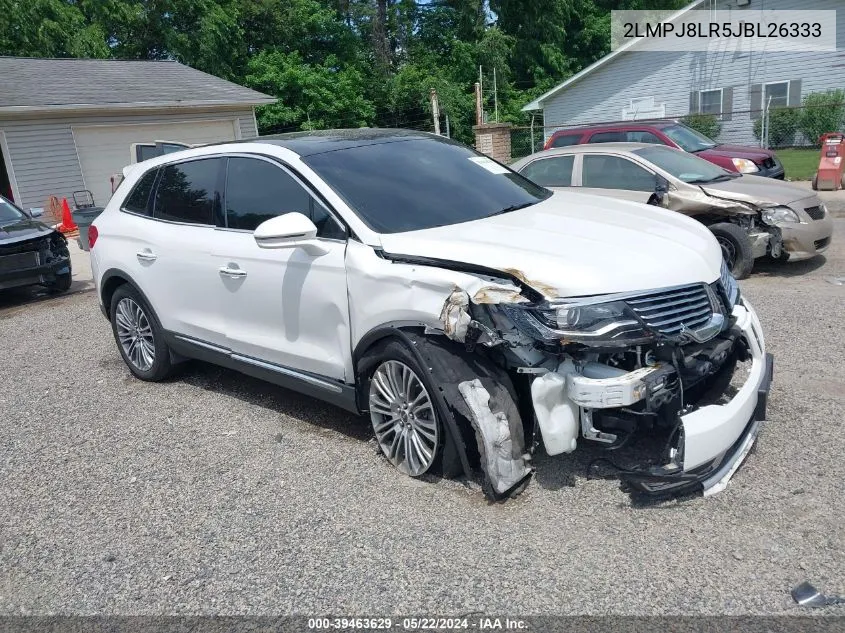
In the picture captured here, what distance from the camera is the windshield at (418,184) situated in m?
4.13

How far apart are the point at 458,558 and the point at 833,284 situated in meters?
5.79

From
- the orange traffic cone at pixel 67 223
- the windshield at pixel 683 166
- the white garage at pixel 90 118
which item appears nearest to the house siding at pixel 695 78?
the white garage at pixel 90 118

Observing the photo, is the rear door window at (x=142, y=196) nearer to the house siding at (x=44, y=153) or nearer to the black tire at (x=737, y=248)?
the black tire at (x=737, y=248)

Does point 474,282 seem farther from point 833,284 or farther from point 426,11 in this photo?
point 426,11

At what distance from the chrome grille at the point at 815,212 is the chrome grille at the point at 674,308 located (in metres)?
4.86

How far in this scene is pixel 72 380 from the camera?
6.19 meters

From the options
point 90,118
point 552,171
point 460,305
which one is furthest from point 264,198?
point 90,118

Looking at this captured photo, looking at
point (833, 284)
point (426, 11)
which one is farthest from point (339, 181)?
point (426, 11)

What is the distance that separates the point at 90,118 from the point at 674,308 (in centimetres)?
1868

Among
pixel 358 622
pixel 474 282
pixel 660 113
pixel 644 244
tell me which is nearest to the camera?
pixel 358 622

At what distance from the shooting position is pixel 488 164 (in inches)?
200

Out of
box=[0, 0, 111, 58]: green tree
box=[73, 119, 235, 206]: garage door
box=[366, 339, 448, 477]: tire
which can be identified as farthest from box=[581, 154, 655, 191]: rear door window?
box=[0, 0, 111, 58]: green tree

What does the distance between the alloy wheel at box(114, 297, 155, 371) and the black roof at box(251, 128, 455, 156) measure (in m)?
1.70

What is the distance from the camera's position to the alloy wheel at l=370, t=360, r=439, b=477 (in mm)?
3740
